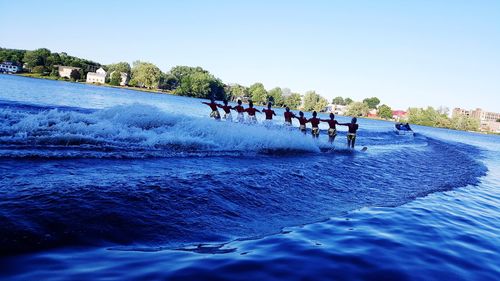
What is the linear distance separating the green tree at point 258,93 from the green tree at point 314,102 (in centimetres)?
1777

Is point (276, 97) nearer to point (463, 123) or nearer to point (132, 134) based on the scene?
point (463, 123)

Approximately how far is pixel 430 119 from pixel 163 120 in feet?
481

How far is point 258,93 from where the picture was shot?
468ft

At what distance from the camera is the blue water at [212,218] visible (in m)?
4.33

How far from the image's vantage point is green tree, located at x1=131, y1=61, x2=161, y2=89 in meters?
122

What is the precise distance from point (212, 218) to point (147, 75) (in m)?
123

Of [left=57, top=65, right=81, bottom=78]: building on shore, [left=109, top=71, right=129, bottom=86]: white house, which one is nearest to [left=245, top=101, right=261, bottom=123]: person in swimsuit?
[left=57, top=65, right=81, bottom=78]: building on shore

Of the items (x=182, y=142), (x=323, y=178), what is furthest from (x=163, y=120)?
(x=323, y=178)

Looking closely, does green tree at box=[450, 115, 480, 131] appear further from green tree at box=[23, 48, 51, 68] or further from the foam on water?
green tree at box=[23, 48, 51, 68]

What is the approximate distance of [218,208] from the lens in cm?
712

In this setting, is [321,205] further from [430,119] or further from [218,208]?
[430,119]

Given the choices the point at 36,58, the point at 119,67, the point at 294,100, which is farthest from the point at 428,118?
the point at 36,58

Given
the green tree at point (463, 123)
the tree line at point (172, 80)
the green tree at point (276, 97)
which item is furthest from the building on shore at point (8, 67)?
the green tree at point (463, 123)

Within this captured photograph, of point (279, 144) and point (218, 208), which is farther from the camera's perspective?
point (279, 144)
